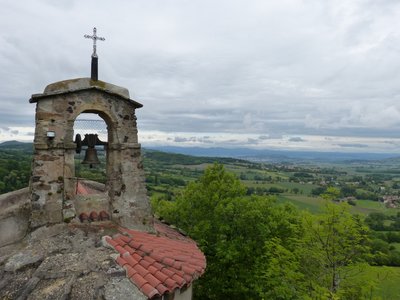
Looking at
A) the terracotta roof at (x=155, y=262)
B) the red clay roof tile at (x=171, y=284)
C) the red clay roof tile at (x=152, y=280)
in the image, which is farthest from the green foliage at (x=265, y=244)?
the red clay roof tile at (x=152, y=280)

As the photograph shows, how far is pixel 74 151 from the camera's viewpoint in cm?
791

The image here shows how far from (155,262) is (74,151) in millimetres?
3232

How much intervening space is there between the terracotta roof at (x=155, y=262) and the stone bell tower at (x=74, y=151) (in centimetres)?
81

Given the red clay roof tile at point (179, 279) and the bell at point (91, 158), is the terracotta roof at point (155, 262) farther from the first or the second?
the bell at point (91, 158)

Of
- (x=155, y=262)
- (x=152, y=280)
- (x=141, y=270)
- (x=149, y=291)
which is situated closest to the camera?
(x=149, y=291)

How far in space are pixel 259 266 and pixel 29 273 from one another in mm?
12100

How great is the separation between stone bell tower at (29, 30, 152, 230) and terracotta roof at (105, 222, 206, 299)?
0.81 metres

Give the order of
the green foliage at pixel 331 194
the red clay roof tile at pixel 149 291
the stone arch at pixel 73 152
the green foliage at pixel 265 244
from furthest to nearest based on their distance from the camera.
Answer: the green foliage at pixel 331 194, the green foliage at pixel 265 244, the stone arch at pixel 73 152, the red clay roof tile at pixel 149 291

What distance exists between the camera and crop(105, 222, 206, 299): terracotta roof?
6.31 meters

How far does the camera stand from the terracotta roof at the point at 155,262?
631 centimetres

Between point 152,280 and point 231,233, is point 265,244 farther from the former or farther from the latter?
point 152,280

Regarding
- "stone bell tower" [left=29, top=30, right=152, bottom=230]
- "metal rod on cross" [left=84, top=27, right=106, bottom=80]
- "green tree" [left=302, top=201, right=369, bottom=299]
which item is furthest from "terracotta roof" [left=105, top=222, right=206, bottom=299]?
"green tree" [left=302, top=201, right=369, bottom=299]

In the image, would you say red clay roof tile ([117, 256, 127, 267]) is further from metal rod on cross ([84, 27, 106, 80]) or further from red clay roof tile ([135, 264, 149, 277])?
metal rod on cross ([84, 27, 106, 80])

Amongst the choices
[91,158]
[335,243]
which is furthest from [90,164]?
[335,243]
